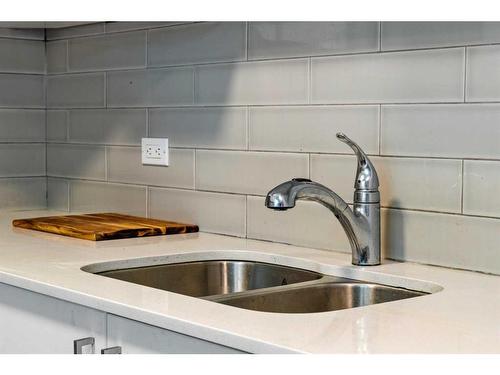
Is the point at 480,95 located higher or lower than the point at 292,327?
higher

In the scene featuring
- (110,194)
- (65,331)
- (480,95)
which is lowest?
(65,331)

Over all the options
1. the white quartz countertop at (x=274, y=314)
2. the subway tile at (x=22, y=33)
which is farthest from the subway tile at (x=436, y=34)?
the subway tile at (x=22, y=33)

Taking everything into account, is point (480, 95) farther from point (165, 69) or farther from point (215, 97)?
point (165, 69)

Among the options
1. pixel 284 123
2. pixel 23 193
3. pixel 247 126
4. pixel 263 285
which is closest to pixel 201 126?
pixel 247 126

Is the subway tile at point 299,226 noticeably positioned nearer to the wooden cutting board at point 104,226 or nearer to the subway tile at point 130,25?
the wooden cutting board at point 104,226

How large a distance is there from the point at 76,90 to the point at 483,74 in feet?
4.80

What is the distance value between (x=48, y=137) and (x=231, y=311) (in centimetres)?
170

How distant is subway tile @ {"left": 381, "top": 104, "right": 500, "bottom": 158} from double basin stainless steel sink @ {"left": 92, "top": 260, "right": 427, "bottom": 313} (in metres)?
0.28

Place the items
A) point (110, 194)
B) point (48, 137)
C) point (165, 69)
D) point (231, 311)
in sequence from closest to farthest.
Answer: point (231, 311) → point (165, 69) → point (110, 194) → point (48, 137)

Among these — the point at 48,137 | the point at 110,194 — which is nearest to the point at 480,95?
the point at 110,194

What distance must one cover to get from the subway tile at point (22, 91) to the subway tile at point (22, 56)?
0.02 metres

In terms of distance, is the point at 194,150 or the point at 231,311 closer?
the point at 231,311

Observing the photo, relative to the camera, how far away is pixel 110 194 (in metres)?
2.66
